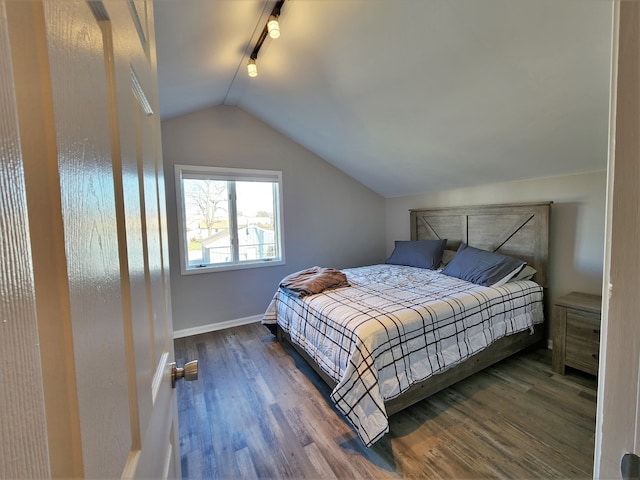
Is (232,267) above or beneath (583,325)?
above

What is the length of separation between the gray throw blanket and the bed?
0.22 feet

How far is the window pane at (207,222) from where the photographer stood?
3305 millimetres

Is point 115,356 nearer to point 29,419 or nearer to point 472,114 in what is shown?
point 29,419

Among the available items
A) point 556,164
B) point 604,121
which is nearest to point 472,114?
point 604,121

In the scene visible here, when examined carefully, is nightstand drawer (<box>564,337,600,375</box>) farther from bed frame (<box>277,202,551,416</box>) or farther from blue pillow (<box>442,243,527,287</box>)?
blue pillow (<box>442,243,527,287</box>)

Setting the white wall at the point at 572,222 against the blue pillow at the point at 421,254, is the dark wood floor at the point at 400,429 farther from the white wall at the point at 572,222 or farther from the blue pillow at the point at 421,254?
the blue pillow at the point at 421,254

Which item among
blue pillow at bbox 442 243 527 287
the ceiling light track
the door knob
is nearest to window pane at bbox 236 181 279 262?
the ceiling light track

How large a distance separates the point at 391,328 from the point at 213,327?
2.46 metres

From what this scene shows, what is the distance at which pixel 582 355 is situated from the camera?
218 centimetres

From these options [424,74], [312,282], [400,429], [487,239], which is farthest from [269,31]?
[487,239]

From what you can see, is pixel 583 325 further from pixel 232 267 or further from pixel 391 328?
pixel 232 267

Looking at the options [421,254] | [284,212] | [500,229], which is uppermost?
[284,212]

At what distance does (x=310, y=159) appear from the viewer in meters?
3.97

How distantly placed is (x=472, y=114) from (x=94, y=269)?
2.66 m
